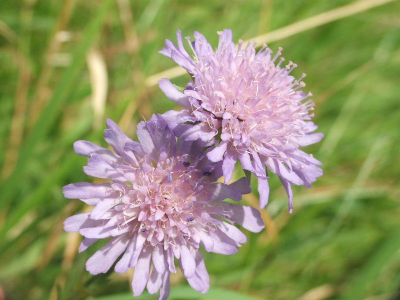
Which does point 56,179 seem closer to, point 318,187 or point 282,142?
point 282,142

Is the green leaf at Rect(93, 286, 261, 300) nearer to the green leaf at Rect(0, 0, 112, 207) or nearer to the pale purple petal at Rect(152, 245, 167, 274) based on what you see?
the pale purple petal at Rect(152, 245, 167, 274)

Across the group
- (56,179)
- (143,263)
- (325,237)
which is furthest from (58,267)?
(325,237)

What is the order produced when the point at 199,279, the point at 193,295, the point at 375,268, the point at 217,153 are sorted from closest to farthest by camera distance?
1. the point at 217,153
2. the point at 199,279
3. the point at 193,295
4. the point at 375,268

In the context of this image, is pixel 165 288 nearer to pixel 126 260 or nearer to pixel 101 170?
pixel 126 260

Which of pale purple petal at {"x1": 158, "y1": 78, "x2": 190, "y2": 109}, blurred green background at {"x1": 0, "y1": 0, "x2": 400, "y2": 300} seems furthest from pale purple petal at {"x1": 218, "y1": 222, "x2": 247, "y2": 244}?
pale purple petal at {"x1": 158, "y1": 78, "x2": 190, "y2": 109}

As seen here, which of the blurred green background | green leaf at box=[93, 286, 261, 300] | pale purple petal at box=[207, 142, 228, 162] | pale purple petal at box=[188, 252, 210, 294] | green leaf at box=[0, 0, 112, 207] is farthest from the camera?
the blurred green background

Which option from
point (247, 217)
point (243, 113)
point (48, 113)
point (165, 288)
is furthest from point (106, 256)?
point (48, 113)
